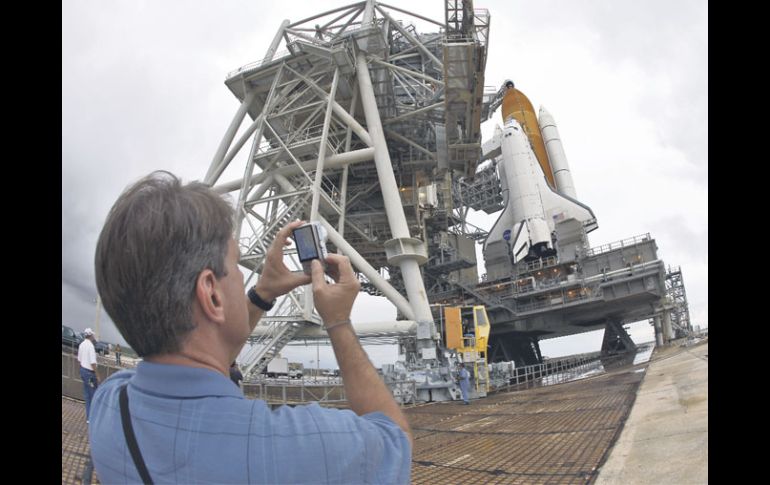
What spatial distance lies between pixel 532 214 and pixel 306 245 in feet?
86.7

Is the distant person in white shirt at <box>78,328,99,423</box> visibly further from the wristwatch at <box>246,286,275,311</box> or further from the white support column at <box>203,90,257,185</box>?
the white support column at <box>203,90,257,185</box>

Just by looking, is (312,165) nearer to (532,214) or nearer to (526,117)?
(532,214)

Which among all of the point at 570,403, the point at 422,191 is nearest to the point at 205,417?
the point at 570,403

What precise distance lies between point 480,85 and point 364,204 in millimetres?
9163

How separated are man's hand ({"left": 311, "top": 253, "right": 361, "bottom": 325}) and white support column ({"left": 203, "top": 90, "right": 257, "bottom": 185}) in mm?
15119

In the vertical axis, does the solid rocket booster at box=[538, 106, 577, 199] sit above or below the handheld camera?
above

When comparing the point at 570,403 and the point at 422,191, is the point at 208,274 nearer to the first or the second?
the point at 570,403

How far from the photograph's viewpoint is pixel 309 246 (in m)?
1.67

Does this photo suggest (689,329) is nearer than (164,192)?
No

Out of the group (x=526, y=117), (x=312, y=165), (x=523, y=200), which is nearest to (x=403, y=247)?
(x=312, y=165)

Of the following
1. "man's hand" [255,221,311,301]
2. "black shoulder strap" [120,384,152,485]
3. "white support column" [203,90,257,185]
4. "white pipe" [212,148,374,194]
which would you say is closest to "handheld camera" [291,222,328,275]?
"man's hand" [255,221,311,301]

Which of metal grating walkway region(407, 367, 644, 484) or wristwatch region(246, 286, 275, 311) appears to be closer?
wristwatch region(246, 286, 275, 311)

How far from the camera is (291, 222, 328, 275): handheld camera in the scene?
5.43 feet
